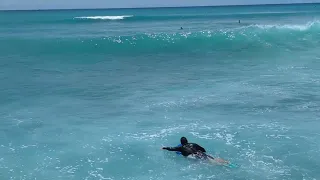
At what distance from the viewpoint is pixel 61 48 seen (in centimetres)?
3189

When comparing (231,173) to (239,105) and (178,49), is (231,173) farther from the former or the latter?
(178,49)

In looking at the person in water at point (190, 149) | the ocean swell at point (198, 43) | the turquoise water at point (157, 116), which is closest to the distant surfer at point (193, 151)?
the person in water at point (190, 149)

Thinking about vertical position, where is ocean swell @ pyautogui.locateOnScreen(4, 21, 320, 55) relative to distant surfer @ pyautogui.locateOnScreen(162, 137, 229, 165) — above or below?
above

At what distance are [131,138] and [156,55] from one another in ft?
56.0

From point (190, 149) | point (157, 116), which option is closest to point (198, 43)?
point (157, 116)

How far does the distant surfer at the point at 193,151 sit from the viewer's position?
9719 mm

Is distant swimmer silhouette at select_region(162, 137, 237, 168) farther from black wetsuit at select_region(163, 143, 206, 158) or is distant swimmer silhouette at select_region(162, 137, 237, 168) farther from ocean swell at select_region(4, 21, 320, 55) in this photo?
ocean swell at select_region(4, 21, 320, 55)

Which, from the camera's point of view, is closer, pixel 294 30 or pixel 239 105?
pixel 239 105

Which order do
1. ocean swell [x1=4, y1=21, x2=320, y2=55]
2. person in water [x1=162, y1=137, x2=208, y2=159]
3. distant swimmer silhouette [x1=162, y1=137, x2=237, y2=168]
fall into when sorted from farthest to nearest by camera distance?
1. ocean swell [x1=4, y1=21, x2=320, y2=55]
2. person in water [x1=162, y1=137, x2=208, y2=159]
3. distant swimmer silhouette [x1=162, y1=137, x2=237, y2=168]

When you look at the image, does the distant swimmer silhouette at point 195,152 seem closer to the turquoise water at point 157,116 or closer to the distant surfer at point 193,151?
the distant surfer at point 193,151

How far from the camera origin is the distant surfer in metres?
9.72

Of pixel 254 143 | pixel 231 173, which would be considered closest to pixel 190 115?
pixel 254 143

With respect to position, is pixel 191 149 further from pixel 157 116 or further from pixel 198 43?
pixel 198 43

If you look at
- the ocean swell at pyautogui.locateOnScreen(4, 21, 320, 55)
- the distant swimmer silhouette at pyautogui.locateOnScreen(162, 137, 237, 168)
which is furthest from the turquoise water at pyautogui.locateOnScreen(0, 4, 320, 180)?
the ocean swell at pyautogui.locateOnScreen(4, 21, 320, 55)
